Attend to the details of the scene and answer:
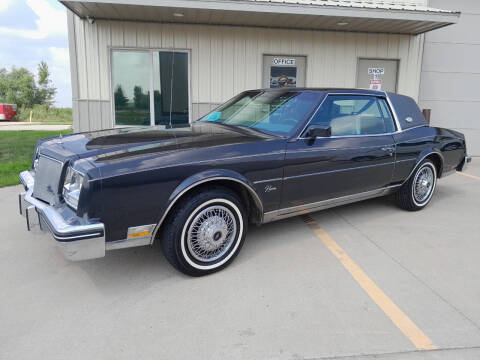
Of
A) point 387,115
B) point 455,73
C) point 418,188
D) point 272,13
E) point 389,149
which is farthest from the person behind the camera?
point 455,73

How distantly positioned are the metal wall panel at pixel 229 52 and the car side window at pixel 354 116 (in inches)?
195

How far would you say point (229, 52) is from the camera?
906cm

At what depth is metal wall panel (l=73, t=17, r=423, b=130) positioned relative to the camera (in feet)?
28.3

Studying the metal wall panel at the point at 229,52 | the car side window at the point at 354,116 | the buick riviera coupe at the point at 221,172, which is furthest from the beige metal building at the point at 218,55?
the buick riviera coupe at the point at 221,172

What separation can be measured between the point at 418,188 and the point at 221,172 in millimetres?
3239

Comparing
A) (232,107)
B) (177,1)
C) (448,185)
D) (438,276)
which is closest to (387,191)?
(438,276)

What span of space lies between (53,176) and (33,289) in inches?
36.4

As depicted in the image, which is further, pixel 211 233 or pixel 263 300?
pixel 211 233

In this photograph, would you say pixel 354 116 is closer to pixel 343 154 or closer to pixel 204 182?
pixel 343 154

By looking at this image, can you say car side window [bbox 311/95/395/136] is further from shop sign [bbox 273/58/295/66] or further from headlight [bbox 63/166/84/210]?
shop sign [bbox 273/58/295/66]

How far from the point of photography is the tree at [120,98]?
892 centimetres

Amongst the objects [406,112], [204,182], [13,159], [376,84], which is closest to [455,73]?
[376,84]

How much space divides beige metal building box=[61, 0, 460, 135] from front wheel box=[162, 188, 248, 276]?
569cm

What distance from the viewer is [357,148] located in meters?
4.28
